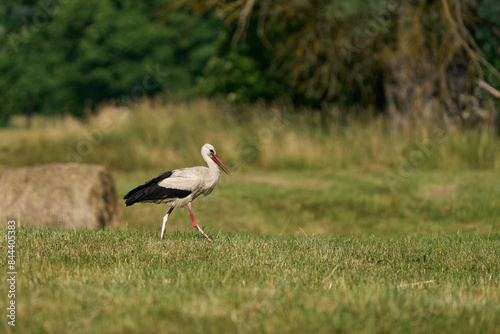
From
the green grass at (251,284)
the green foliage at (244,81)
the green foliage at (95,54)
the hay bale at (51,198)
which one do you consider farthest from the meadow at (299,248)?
the green foliage at (95,54)

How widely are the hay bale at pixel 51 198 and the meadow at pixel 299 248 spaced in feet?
5.02

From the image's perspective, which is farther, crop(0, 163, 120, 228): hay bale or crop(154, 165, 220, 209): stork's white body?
crop(0, 163, 120, 228): hay bale

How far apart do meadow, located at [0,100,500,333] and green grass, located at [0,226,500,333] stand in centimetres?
2

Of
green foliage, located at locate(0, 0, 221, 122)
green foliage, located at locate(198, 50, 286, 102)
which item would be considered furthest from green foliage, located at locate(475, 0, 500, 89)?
green foliage, located at locate(0, 0, 221, 122)

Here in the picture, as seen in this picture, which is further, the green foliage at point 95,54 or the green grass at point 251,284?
the green foliage at point 95,54

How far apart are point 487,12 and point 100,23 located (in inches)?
1277

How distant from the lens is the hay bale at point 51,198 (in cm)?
1290

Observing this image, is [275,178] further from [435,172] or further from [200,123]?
[200,123]

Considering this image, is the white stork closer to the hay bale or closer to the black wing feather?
the black wing feather

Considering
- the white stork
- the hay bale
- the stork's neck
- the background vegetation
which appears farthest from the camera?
the background vegetation

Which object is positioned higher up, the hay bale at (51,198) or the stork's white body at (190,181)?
the stork's white body at (190,181)

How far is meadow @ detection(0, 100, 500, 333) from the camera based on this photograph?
18.1 feet

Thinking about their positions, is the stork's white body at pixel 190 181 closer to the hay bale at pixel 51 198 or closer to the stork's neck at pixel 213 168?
the stork's neck at pixel 213 168

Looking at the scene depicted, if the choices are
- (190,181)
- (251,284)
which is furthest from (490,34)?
(251,284)
